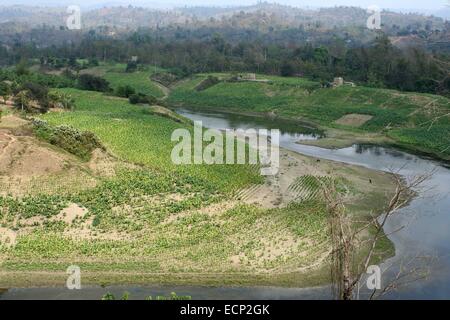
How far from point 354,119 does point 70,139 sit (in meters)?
35.7

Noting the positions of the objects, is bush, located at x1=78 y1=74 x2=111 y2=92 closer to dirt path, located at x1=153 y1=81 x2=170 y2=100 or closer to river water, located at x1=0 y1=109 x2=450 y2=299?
dirt path, located at x1=153 y1=81 x2=170 y2=100

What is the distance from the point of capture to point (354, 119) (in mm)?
61656

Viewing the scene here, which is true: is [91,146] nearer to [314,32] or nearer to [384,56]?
[384,56]

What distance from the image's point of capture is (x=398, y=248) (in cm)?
2580

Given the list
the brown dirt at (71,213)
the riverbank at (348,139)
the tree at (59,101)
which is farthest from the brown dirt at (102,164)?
the tree at (59,101)

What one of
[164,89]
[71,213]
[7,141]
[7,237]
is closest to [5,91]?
[7,141]

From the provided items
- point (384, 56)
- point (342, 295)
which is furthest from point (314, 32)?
point (342, 295)

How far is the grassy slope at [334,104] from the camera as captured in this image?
51625 mm

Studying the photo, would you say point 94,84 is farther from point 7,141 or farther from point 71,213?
point 71,213

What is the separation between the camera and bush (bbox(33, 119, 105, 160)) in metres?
33.9

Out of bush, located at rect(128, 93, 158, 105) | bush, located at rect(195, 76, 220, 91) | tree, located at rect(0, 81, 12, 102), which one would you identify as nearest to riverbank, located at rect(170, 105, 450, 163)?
bush, located at rect(128, 93, 158, 105)

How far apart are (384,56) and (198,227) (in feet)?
214

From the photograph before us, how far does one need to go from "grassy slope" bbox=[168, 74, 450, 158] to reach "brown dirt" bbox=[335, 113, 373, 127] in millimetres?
608
